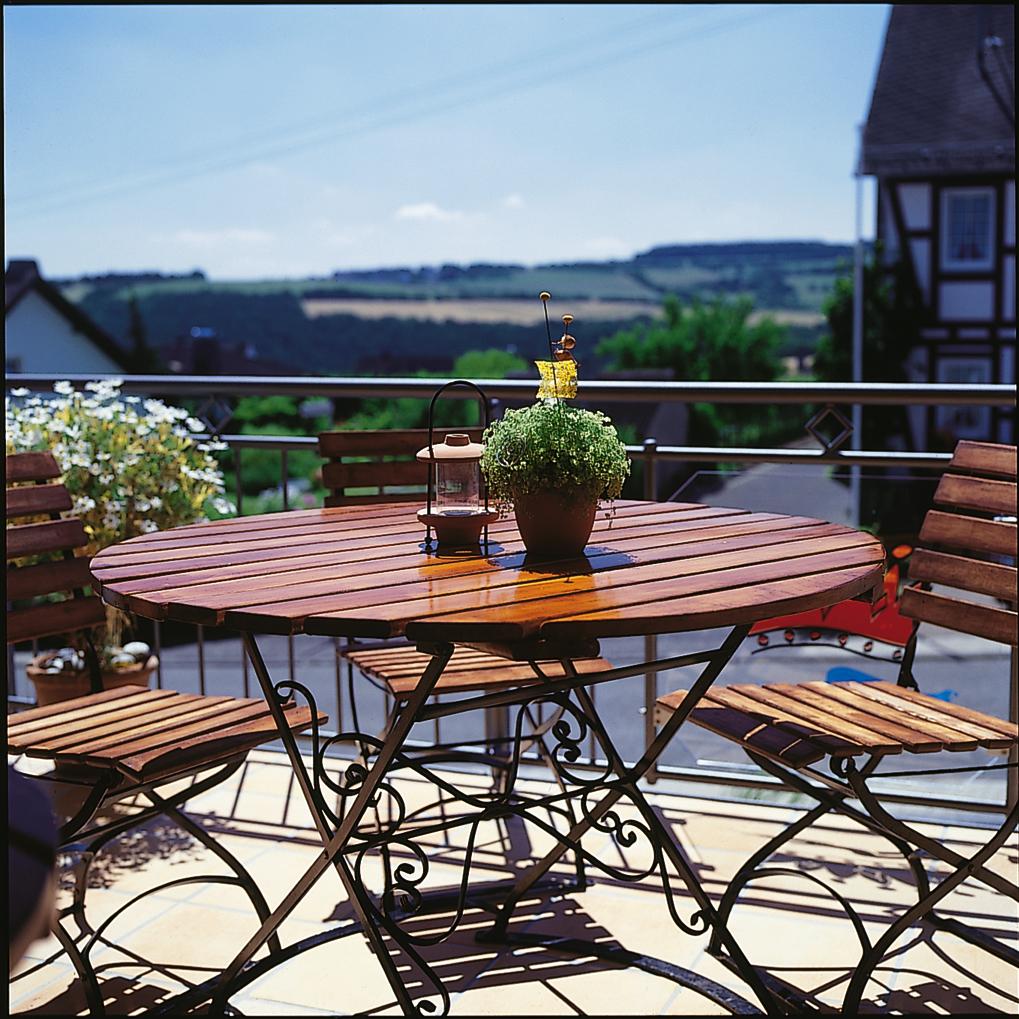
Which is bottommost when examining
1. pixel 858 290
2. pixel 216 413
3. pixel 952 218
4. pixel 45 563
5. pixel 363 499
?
pixel 45 563

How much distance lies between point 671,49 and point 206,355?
20403 millimetres

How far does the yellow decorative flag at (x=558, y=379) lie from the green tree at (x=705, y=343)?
33428mm

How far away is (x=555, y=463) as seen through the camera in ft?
6.66

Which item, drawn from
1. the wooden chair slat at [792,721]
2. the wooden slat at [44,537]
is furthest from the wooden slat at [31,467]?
the wooden chair slat at [792,721]

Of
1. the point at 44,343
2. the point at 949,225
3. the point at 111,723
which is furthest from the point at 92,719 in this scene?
the point at 44,343

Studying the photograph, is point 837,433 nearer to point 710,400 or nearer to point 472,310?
point 710,400

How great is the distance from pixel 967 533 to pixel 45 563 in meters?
2.04

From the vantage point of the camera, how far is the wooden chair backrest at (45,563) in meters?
2.63

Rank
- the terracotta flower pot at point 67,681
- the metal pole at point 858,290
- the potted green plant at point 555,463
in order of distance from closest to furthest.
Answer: the potted green plant at point 555,463, the terracotta flower pot at point 67,681, the metal pole at point 858,290

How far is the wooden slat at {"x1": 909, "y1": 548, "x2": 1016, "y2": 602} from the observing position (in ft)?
7.95

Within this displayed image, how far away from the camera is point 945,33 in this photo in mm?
23281

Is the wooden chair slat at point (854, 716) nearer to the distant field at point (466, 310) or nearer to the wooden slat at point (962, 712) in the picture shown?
the wooden slat at point (962, 712)

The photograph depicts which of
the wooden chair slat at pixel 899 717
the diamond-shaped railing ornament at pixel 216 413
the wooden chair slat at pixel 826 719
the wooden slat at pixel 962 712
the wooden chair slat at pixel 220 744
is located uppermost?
the diamond-shaped railing ornament at pixel 216 413

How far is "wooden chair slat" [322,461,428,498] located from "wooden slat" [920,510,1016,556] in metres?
1.19
